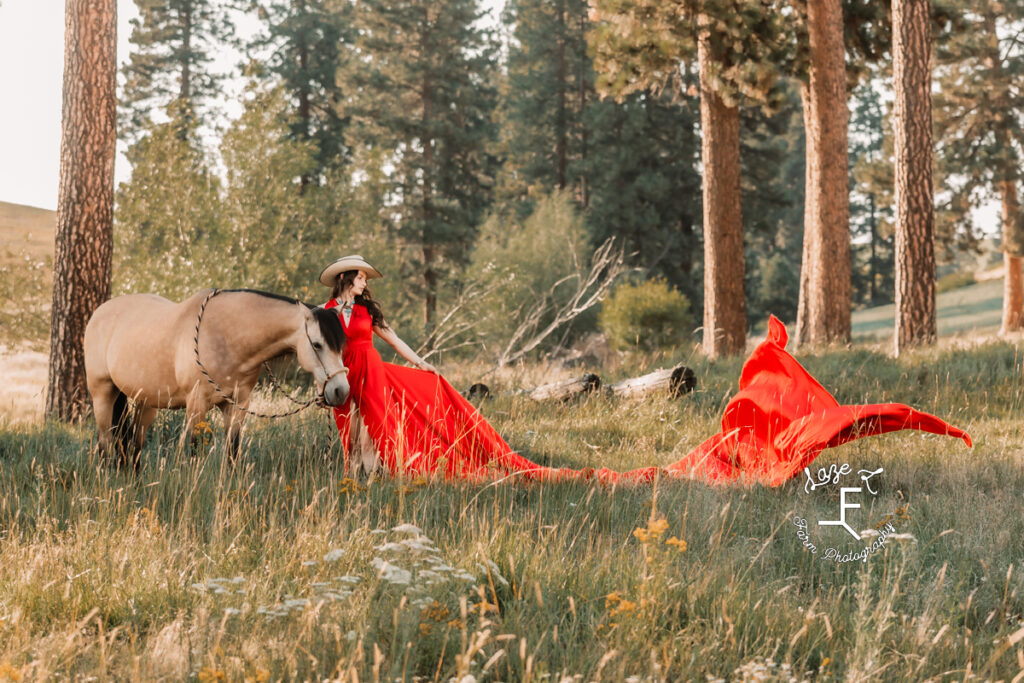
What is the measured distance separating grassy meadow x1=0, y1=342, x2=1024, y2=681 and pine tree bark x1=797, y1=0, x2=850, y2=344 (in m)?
6.50

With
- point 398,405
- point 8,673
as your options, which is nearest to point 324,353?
point 398,405

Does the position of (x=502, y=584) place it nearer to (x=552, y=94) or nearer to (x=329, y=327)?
(x=329, y=327)

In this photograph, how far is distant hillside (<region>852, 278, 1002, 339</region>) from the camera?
28.4m

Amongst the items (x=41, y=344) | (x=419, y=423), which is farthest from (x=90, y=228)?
(x=41, y=344)

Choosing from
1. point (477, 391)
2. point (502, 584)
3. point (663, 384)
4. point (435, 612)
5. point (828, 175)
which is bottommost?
point (502, 584)

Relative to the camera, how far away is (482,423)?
6059 millimetres

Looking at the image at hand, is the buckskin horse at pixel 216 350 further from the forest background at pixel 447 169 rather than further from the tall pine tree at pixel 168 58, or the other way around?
the tall pine tree at pixel 168 58

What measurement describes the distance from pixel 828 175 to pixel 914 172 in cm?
145

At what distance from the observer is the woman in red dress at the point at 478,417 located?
216 inches

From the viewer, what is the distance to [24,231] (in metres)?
15.0

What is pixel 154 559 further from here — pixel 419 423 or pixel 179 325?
pixel 419 423

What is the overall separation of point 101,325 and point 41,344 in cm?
1559

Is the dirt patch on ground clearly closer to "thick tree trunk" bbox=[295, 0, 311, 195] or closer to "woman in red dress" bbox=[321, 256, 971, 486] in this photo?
"woman in red dress" bbox=[321, 256, 971, 486]

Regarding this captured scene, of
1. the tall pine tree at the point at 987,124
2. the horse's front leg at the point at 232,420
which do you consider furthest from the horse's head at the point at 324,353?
the tall pine tree at the point at 987,124
